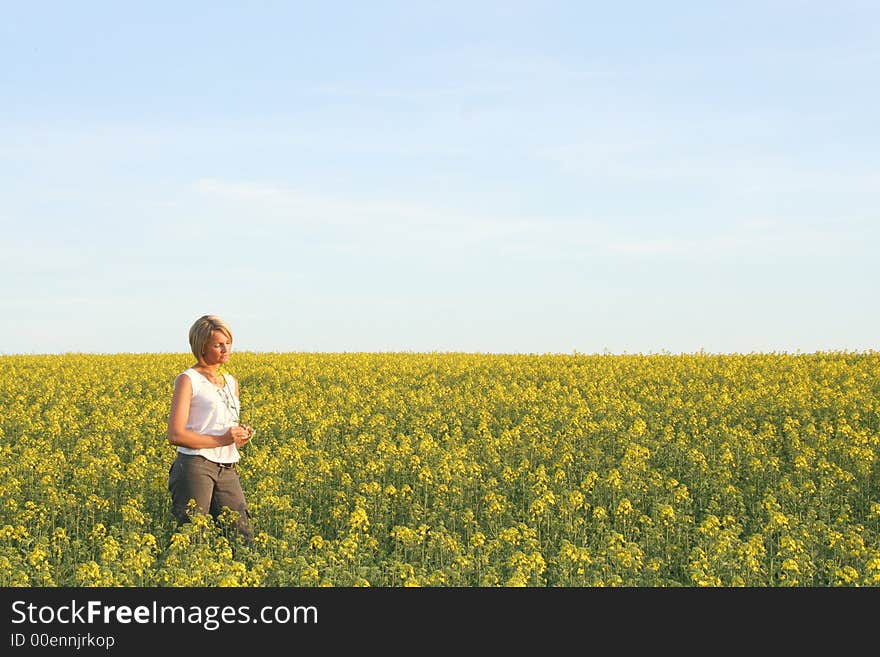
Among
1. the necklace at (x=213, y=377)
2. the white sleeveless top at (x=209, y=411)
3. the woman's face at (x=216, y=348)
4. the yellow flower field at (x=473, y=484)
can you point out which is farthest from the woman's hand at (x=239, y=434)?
the yellow flower field at (x=473, y=484)

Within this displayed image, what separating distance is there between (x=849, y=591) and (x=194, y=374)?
584cm

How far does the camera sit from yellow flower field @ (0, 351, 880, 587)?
909 cm

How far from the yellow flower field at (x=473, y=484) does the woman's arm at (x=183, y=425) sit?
751 millimetres

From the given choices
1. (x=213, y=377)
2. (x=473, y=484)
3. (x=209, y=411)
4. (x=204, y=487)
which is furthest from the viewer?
(x=473, y=484)

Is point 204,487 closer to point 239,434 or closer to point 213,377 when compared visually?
point 239,434

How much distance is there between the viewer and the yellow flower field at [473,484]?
9086 mm

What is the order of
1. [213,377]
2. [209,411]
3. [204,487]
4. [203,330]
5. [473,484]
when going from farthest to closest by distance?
1. [473,484]
2. [204,487]
3. [213,377]
4. [209,411]
5. [203,330]

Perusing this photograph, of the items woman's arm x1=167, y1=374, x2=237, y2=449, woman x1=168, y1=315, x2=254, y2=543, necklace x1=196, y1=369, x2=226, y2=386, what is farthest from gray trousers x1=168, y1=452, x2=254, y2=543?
necklace x1=196, y1=369, x2=226, y2=386

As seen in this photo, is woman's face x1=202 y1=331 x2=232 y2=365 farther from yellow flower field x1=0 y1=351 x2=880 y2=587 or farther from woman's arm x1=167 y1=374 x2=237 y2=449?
yellow flower field x1=0 y1=351 x2=880 y2=587

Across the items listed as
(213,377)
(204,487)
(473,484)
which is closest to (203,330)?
(213,377)

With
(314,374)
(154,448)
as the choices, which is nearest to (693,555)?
(154,448)

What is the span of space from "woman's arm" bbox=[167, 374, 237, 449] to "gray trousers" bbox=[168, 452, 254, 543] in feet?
0.93

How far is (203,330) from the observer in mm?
8344

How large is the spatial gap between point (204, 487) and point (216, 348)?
139 cm
